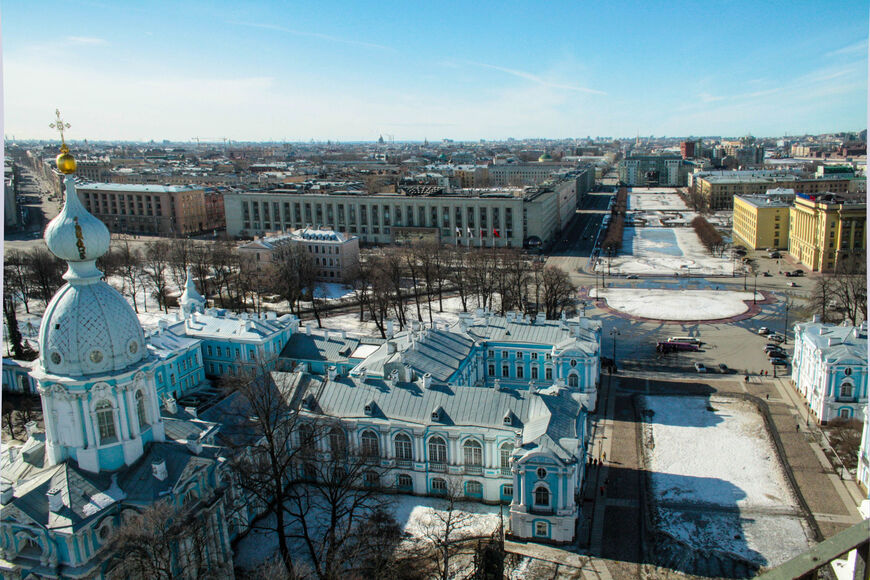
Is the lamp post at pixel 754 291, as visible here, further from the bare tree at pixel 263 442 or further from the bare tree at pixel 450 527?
the bare tree at pixel 263 442

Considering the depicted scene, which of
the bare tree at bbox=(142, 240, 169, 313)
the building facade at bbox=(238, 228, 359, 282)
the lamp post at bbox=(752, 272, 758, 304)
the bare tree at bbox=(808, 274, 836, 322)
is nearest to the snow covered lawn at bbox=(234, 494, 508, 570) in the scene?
the bare tree at bbox=(808, 274, 836, 322)

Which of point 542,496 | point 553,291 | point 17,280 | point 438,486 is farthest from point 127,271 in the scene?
point 542,496

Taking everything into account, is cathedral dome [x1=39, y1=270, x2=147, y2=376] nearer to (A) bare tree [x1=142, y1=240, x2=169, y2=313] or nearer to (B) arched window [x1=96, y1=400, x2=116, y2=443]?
(B) arched window [x1=96, y1=400, x2=116, y2=443]

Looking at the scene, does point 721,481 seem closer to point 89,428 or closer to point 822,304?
point 89,428

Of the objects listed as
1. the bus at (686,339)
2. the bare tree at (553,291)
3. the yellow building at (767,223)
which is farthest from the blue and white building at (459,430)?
the yellow building at (767,223)

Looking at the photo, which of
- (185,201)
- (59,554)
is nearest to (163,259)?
(185,201)
